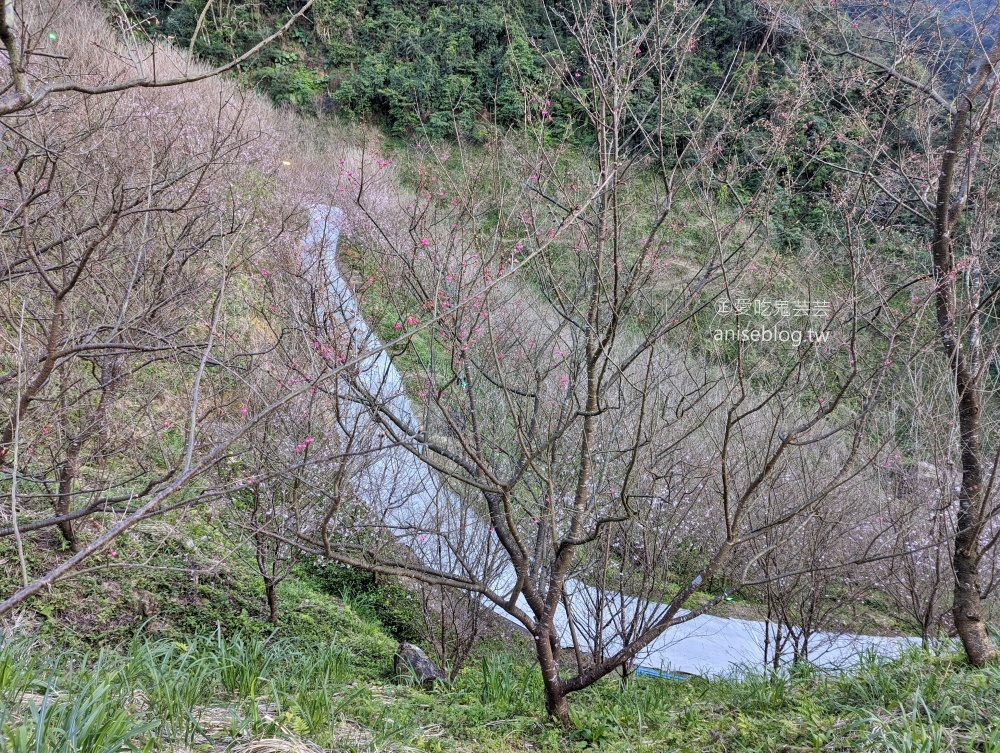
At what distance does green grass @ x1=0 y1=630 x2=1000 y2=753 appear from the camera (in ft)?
7.00

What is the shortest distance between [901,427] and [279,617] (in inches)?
212

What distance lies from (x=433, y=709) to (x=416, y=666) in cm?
164

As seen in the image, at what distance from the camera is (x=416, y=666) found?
4734 millimetres

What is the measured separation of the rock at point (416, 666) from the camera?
455cm

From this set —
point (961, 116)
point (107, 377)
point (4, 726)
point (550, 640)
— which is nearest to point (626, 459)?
point (550, 640)

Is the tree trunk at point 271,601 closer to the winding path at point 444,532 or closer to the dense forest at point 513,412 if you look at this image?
the dense forest at point 513,412

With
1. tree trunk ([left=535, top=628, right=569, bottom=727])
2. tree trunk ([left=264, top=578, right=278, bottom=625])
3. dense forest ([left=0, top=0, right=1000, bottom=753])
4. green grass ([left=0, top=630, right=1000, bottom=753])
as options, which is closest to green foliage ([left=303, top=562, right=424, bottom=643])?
dense forest ([left=0, top=0, right=1000, bottom=753])

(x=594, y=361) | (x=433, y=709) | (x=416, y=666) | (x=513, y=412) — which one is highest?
(x=594, y=361)

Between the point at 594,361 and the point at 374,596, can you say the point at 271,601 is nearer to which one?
the point at 374,596

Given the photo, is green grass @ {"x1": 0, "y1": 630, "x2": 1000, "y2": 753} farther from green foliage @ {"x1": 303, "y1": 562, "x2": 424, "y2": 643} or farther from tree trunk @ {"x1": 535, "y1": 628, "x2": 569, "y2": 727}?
green foliage @ {"x1": 303, "y1": 562, "x2": 424, "y2": 643}

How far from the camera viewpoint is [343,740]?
8.01 ft

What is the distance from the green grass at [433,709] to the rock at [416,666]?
967 millimetres

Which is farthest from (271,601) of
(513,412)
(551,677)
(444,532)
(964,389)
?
(964,389)

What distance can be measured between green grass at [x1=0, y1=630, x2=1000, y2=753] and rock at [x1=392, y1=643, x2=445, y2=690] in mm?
967
